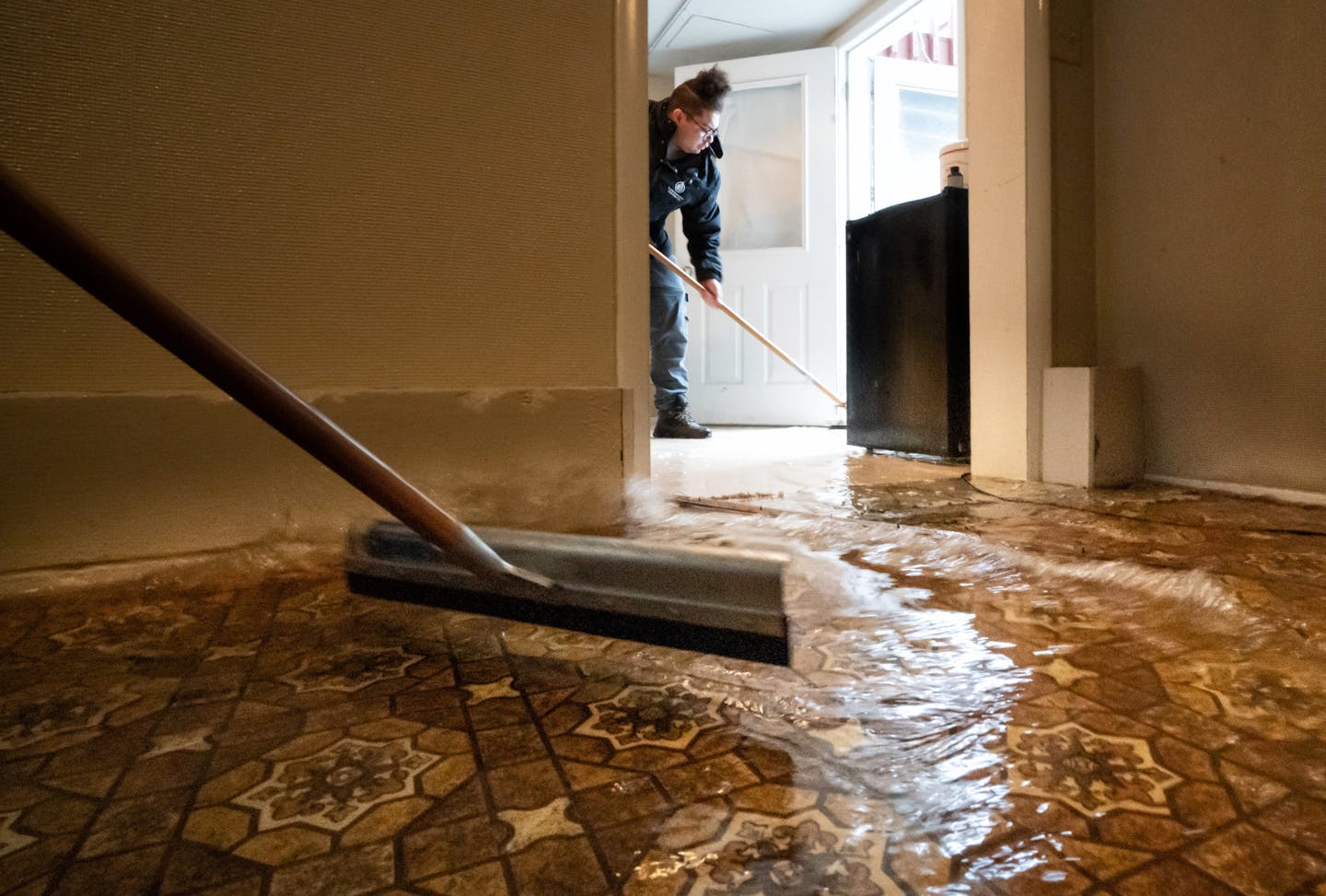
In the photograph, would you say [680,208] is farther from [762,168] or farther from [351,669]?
[351,669]

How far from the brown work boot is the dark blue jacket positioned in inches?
25.9

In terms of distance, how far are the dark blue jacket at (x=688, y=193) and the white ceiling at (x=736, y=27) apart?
1.03 m

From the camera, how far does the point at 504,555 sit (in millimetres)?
760

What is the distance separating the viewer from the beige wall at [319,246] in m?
1.03

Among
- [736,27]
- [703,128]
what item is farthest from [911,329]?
[736,27]

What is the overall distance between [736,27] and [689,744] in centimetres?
454

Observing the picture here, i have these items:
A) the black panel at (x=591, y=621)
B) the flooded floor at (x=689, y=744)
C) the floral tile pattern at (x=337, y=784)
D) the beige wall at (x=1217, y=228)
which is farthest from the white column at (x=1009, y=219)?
the floral tile pattern at (x=337, y=784)

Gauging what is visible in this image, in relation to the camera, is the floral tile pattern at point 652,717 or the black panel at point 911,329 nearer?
the floral tile pattern at point 652,717

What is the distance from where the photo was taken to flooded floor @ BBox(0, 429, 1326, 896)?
436 mm

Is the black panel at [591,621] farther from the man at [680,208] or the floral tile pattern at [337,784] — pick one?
the man at [680,208]

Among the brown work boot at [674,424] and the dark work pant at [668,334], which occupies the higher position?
the dark work pant at [668,334]

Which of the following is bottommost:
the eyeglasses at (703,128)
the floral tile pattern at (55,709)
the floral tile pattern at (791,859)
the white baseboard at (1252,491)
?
the floral tile pattern at (791,859)

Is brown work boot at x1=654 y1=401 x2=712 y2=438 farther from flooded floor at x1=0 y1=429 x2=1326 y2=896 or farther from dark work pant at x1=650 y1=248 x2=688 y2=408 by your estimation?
flooded floor at x1=0 y1=429 x2=1326 y2=896

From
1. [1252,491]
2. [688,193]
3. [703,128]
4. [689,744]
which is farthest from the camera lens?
[688,193]
